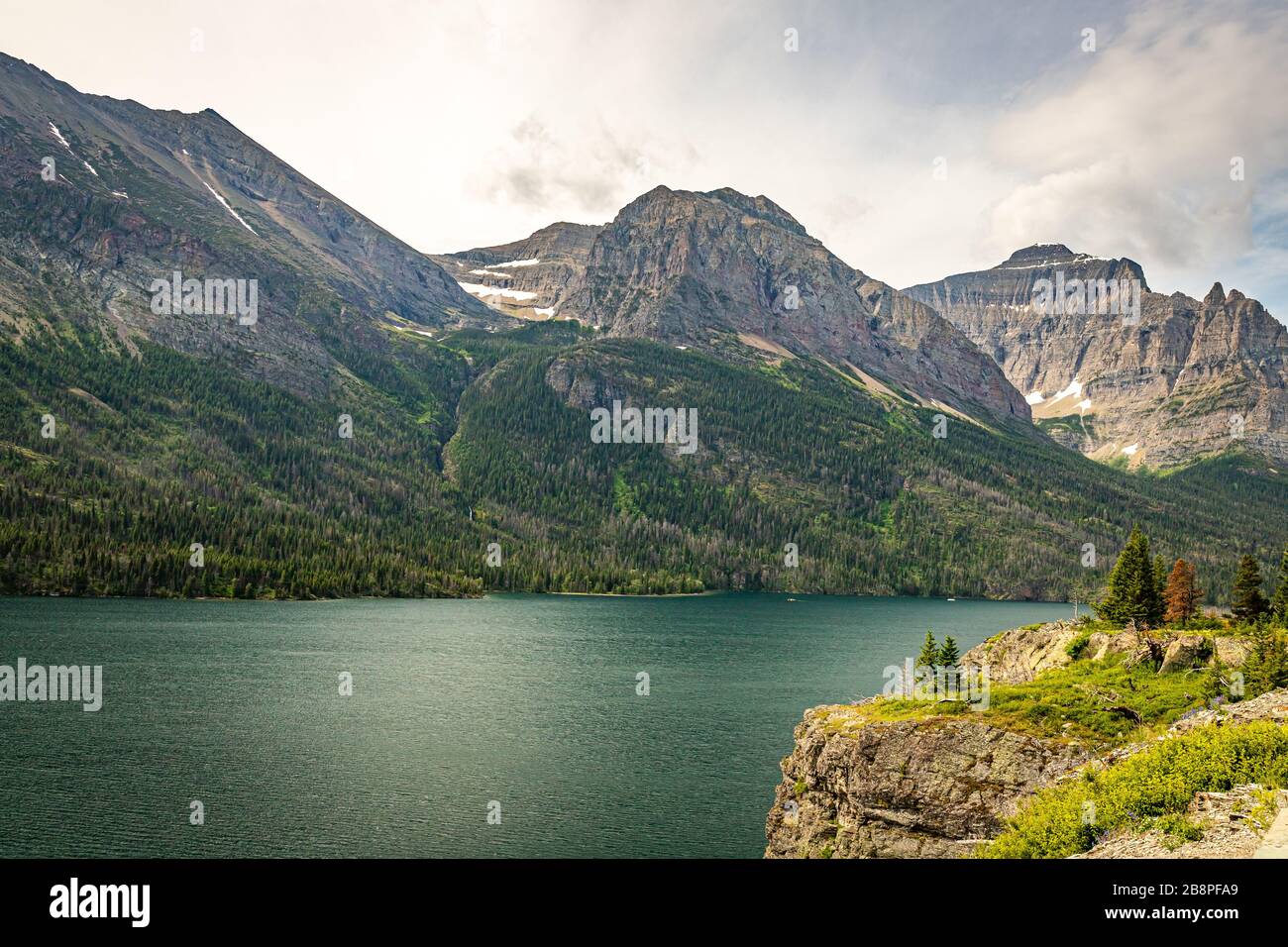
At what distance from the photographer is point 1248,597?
52.9 metres

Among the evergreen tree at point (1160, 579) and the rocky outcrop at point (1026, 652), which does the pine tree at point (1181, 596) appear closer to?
the evergreen tree at point (1160, 579)

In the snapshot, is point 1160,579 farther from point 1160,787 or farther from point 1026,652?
point 1160,787

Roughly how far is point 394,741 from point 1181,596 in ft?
221

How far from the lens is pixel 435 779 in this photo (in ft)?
221

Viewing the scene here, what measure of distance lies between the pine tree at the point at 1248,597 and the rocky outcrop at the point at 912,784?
77.5ft

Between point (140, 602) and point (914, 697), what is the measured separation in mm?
183196

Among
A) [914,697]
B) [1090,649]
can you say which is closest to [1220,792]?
[914,697]

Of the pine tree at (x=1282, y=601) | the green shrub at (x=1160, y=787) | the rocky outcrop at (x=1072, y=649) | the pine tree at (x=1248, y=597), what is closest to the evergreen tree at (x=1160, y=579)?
the pine tree at (x=1248, y=597)

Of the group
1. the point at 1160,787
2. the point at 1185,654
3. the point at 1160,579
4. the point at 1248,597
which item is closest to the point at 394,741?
the point at 1185,654
